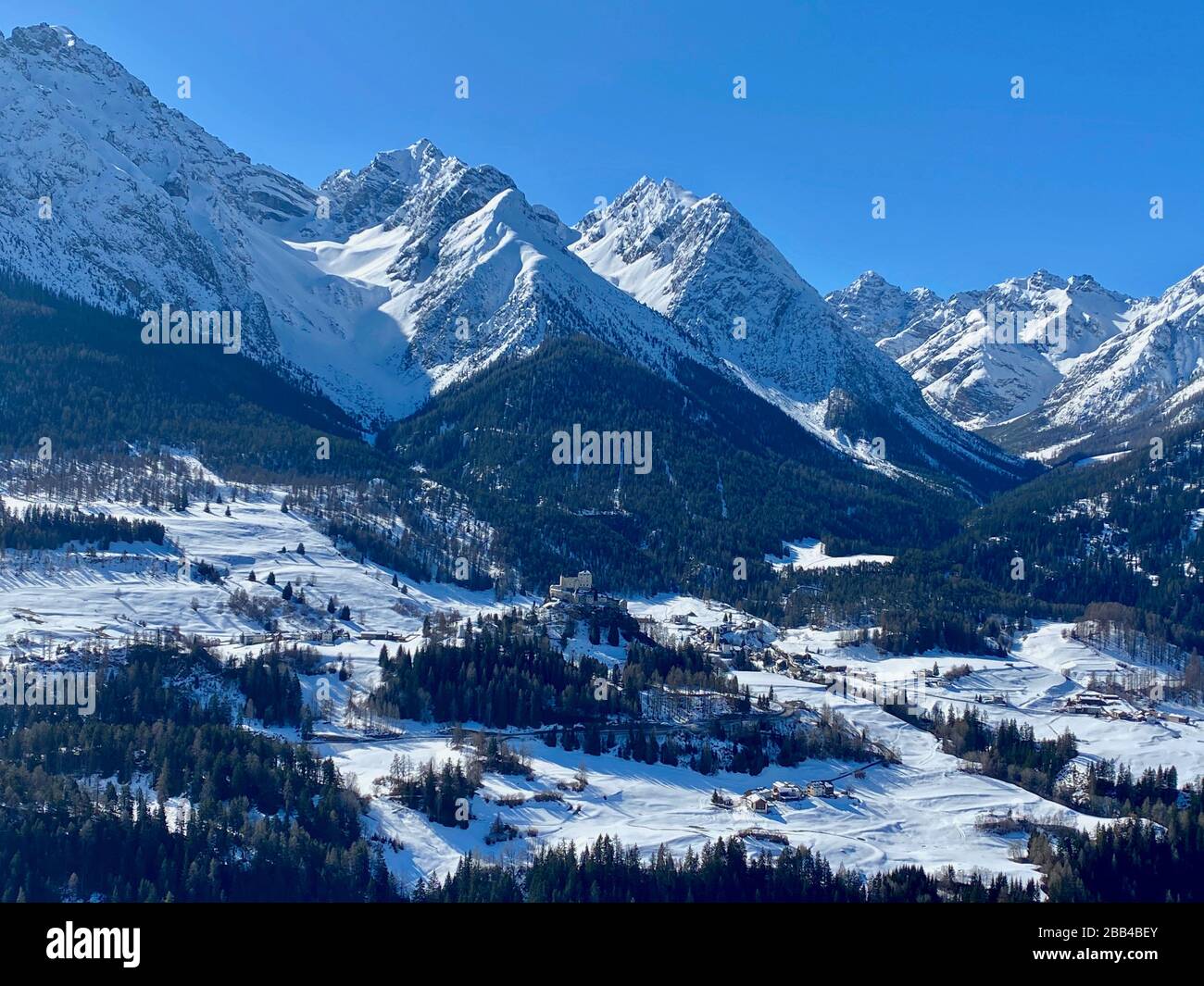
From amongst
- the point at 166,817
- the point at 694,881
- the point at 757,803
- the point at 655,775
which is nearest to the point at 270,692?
the point at 166,817

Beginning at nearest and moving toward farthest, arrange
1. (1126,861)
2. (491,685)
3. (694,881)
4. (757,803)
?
(694,881), (1126,861), (757,803), (491,685)

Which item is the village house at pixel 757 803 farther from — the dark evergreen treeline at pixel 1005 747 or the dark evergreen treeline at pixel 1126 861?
the dark evergreen treeline at pixel 1005 747

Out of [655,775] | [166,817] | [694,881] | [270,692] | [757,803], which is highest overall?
[270,692]

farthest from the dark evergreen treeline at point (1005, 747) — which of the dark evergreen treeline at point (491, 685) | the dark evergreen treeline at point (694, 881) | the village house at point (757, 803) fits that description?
the dark evergreen treeline at point (491, 685)

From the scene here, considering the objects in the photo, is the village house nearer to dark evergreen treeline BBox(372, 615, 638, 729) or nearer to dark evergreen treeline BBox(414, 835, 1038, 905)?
dark evergreen treeline BBox(414, 835, 1038, 905)

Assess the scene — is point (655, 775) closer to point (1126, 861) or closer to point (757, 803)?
point (757, 803)

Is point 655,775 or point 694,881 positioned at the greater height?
point 655,775

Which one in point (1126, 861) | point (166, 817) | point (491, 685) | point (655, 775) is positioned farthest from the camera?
point (491, 685)

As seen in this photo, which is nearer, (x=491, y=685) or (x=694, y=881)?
(x=694, y=881)

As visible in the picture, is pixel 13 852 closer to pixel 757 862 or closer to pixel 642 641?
pixel 757 862
